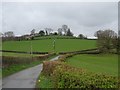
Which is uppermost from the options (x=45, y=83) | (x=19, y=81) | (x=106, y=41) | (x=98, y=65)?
(x=106, y=41)

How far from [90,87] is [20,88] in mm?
9686

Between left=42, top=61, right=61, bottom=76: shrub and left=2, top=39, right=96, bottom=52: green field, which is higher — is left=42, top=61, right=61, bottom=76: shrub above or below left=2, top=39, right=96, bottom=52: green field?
above

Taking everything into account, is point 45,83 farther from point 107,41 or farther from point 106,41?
point 106,41

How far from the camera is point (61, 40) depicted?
5305 inches

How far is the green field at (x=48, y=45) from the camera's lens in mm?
110875

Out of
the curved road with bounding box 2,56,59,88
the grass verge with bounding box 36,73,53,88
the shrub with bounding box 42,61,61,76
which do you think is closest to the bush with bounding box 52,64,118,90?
the grass verge with bounding box 36,73,53,88

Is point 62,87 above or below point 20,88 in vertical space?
above

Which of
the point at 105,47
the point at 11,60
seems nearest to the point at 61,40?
the point at 105,47

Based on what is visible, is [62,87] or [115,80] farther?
[62,87]

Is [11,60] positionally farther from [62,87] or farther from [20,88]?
[62,87]

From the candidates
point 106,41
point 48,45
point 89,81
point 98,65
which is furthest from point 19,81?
point 48,45

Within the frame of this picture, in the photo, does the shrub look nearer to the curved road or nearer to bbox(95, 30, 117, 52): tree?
the curved road

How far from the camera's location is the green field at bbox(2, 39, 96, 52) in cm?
11088

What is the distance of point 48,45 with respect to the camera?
394 feet
